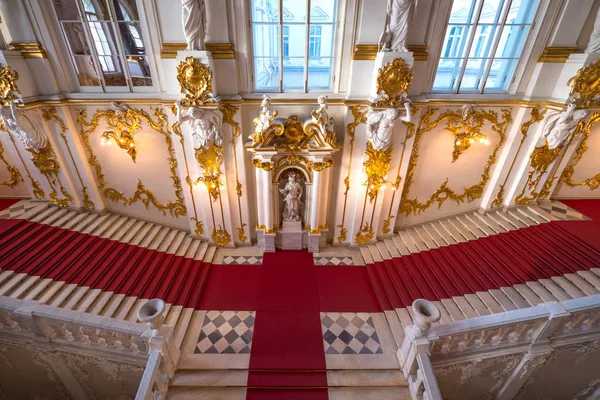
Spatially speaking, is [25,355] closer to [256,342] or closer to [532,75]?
[256,342]

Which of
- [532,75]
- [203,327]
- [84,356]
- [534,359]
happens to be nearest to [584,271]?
[534,359]

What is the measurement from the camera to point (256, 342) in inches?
222

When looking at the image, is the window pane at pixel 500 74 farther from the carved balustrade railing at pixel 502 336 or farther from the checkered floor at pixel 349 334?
the checkered floor at pixel 349 334

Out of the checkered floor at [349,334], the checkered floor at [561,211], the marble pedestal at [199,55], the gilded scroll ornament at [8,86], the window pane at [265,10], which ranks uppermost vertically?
the window pane at [265,10]

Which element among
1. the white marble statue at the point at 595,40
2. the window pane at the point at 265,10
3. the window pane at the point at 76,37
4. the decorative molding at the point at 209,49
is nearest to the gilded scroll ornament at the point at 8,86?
the window pane at the point at 76,37

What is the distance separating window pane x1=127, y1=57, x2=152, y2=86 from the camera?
627 centimetres

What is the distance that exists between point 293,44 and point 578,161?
8.00 metres

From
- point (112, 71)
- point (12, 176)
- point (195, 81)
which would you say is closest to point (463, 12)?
point (195, 81)

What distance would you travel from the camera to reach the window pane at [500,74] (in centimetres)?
654

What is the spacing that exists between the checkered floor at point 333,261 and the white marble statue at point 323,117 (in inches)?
136

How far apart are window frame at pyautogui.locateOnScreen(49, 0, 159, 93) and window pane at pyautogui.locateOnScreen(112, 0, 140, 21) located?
20mm

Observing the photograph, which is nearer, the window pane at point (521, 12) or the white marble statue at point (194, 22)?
the white marble statue at point (194, 22)

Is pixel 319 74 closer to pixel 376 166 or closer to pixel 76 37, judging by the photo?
pixel 376 166

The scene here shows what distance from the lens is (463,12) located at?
6.04 meters
